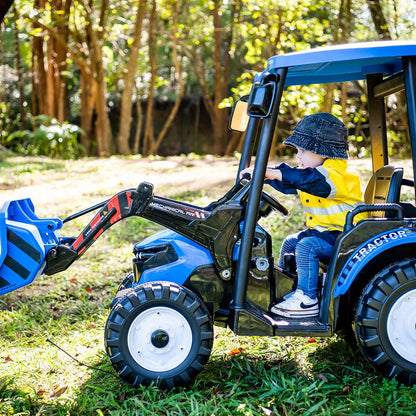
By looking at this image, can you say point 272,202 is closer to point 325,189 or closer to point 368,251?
point 325,189

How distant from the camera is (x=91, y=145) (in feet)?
59.9

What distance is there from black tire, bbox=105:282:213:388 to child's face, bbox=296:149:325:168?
105cm

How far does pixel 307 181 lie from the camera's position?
3.06 metres

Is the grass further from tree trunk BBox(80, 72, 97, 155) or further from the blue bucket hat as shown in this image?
tree trunk BBox(80, 72, 97, 155)

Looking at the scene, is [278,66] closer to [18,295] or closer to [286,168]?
[286,168]

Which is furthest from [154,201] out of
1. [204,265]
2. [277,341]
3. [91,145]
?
[91,145]

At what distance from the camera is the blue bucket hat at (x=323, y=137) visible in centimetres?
319

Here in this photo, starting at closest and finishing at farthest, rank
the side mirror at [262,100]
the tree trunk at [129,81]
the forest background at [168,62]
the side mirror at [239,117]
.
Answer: the side mirror at [262,100]
the side mirror at [239,117]
the forest background at [168,62]
the tree trunk at [129,81]

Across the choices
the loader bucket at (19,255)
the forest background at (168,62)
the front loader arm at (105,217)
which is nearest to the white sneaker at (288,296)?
the front loader arm at (105,217)

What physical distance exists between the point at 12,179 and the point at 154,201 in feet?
22.8

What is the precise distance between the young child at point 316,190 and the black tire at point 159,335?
0.52m

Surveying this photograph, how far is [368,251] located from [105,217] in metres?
1.47

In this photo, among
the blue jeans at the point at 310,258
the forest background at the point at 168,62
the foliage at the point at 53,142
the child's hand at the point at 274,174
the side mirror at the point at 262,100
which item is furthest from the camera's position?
the foliage at the point at 53,142

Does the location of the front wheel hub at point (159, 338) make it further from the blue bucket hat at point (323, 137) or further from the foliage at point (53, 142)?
the foliage at point (53, 142)
